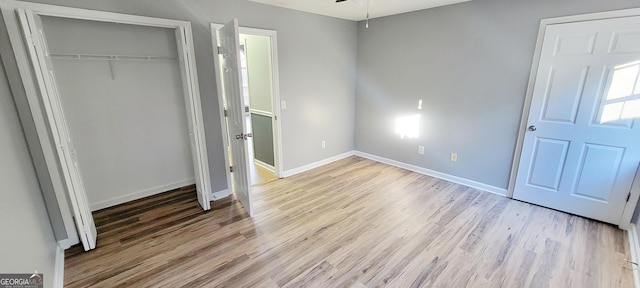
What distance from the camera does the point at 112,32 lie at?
2.70 m

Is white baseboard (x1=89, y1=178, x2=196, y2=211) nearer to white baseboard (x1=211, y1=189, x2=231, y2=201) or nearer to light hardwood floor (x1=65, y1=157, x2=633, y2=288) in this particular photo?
light hardwood floor (x1=65, y1=157, x2=633, y2=288)

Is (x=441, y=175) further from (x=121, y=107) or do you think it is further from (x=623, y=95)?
(x=121, y=107)

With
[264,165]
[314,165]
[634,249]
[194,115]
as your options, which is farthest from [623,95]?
[264,165]

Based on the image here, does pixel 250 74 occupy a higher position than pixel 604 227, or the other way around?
pixel 250 74

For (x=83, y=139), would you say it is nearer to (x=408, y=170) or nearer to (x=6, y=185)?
(x=6, y=185)

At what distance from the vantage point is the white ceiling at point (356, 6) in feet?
10.5

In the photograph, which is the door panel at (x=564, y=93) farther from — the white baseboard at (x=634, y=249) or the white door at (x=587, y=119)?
the white baseboard at (x=634, y=249)

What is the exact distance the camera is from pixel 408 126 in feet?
13.6

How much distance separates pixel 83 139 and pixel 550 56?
16.1 feet

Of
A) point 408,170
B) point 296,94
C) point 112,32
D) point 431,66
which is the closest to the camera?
point 112,32

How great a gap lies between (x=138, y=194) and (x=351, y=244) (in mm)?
2621

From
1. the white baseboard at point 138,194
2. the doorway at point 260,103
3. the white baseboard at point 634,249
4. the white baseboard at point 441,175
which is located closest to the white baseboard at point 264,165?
the doorway at point 260,103

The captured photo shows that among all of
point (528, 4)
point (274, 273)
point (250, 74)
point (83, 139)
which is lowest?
point (274, 273)

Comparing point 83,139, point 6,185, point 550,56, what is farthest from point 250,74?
point 550,56
